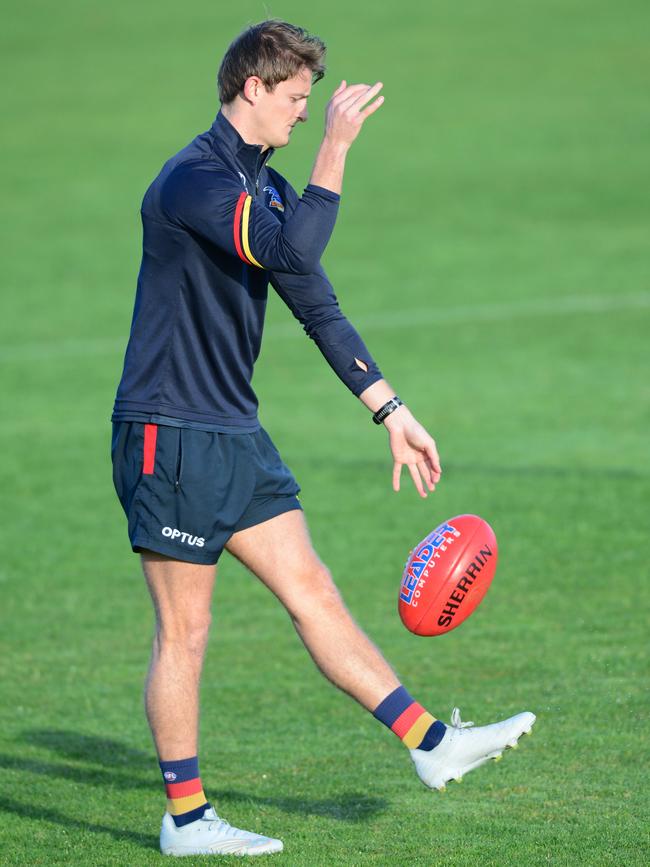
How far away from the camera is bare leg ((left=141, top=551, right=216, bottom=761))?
545cm

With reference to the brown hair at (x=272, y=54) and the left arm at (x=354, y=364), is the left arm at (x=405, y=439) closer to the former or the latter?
the left arm at (x=354, y=364)

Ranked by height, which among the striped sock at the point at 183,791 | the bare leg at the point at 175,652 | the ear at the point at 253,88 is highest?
the ear at the point at 253,88

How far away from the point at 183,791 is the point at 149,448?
1186 millimetres

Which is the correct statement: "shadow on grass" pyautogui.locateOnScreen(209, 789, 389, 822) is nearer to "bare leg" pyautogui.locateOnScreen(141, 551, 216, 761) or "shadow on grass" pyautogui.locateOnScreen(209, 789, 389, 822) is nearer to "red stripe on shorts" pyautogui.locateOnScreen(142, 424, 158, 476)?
"bare leg" pyautogui.locateOnScreen(141, 551, 216, 761)

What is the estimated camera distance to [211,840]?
17.8ft

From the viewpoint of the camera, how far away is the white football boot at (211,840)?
538 centimetres

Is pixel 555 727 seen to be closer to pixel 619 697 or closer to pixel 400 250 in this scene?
pixel 619 697

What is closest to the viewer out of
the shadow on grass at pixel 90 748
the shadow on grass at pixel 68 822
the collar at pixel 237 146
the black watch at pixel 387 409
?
the collar at pixel 237 146

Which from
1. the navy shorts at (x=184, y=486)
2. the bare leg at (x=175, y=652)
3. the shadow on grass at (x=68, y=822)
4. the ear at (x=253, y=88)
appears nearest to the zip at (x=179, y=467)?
the navy shorts at (x=184, y=486)

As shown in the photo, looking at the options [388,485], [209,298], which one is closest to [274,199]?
[209,298]

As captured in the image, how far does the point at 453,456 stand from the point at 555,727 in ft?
19.9

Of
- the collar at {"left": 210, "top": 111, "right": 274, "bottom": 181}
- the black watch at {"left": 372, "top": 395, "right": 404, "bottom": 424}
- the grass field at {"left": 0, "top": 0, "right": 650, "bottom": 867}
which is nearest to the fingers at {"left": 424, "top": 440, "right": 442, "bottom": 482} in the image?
the black watch at {"left": 372, "top": 395, "right": 404, "bottom": 424}

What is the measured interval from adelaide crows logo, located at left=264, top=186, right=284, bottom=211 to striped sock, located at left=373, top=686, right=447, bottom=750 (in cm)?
174

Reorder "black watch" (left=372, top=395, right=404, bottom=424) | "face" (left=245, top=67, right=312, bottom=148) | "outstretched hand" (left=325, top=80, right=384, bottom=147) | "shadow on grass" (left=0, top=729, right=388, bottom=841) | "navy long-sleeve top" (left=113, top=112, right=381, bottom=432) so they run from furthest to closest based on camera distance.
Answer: "shadow on grass" (left=0, top=729, right=388, bottom=841)
"black watch" (left=372, top=395, right=404, bottom=424)
"face" (left=245, top=67, right=312, bottom=148)
"navy long-sleeve top" (left=113, top=112, right=381, bottom=432)
"outstretched hand" (left=325, top=80, right=384, bottom=147)
